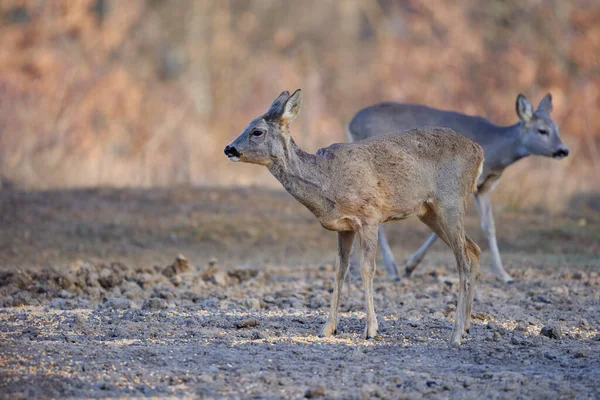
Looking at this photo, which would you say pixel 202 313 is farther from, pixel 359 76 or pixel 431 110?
pixel 359 76

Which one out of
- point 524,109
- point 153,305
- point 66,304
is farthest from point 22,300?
point 524,109

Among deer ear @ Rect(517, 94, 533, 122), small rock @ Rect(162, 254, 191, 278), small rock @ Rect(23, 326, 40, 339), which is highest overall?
deer ear @ Rect(517, 94, 533, 122)

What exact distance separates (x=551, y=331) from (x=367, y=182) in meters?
2.15

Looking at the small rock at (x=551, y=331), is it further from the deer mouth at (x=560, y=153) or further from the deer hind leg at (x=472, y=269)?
the deer mouth at (x=560, y=153)

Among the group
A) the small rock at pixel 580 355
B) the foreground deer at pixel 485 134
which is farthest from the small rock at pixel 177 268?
the small rock at pixel 580 355

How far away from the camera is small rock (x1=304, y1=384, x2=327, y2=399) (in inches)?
246

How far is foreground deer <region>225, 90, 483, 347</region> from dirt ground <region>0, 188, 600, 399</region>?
57 cm

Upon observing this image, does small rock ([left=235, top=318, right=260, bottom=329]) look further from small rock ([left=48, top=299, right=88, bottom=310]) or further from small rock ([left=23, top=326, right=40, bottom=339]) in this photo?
small rock ([left=48, top=299, right=88, bottom=310])

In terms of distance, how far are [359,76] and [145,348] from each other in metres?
31.7

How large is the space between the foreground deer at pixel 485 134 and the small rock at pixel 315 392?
6314 mm

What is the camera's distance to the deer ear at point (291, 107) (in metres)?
8.48

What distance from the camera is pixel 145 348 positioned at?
7.46 m

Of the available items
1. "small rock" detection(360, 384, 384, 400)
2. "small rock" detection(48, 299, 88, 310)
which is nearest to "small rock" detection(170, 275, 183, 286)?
"small rock" detection(48, 299, 88, 310)

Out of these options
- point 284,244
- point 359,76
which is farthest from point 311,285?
point 359,76
